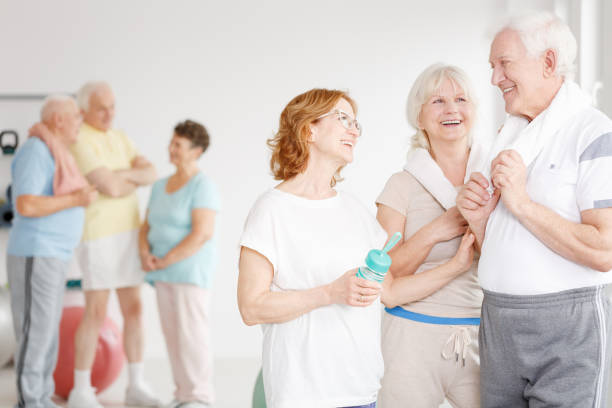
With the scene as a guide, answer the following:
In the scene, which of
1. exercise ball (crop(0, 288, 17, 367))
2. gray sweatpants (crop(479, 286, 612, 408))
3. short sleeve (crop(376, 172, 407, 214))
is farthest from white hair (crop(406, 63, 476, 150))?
exercise ball (crop(0, 288, 17, 367))

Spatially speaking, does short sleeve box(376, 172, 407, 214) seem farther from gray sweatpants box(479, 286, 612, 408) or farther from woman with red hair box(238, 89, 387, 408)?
gray sweatpants box(479, 286, 612, 408)

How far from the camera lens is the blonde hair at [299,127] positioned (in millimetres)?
1668

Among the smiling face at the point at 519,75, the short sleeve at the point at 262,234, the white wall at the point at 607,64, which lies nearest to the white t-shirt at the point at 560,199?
the smiling face at the point at 519,75

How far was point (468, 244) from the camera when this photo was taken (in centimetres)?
177

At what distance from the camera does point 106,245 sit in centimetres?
384

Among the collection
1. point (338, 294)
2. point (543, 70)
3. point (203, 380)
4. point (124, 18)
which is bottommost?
point (203, 380)

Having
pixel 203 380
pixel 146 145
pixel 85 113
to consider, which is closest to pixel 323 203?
pixel 203 380

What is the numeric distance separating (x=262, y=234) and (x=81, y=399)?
2606mm

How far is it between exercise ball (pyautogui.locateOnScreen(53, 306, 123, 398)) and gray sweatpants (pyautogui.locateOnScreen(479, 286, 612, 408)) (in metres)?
2.91

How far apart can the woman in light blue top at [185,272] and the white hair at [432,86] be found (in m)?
1.91

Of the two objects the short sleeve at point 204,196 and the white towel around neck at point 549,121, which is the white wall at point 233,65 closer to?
the short sleeve at point 204,196

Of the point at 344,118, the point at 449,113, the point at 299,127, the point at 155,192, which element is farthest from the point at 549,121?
the point at 155,192

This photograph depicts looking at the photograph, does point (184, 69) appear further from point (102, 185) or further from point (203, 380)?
point (203, 380)

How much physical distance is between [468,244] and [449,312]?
229mm
